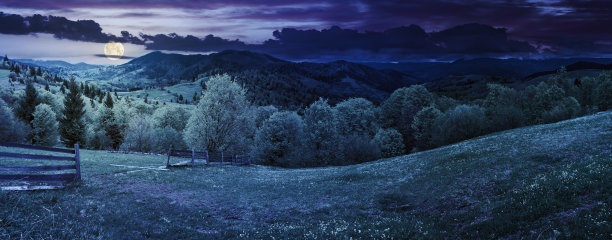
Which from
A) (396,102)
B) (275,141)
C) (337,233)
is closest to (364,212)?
(337,233)

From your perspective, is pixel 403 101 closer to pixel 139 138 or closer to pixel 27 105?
pixel 139 138

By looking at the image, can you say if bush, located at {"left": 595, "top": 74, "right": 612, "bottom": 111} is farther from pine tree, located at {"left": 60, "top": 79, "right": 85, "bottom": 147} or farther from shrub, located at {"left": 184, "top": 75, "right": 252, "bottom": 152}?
pine tree, located at {"left": 60, "top": 79, "right": 85, "bottom": 147}

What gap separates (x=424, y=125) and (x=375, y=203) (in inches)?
3085

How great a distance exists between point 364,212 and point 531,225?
27.3ft

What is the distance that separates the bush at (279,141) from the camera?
73.9m

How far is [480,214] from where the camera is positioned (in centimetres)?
1352

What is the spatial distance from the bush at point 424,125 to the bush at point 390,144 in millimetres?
5796

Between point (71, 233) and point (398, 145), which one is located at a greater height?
point (71, 233)

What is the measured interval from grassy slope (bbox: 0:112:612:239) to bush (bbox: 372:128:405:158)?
6313cm

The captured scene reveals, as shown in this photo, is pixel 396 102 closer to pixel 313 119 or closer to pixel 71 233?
pixel 313 119

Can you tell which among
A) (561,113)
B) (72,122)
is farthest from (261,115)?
(561,113)

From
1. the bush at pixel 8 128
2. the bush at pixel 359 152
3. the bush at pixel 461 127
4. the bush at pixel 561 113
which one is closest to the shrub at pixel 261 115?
the bush at pixel 359 152

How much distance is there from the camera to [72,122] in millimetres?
84562

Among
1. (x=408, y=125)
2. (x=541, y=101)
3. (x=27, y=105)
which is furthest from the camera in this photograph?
(x=408, y=125)
